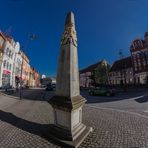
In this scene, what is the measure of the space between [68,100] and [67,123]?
2.54ft

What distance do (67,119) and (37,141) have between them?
118 centimetres

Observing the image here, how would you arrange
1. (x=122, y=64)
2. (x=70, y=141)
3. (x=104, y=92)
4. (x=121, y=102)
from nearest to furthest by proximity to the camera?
1. (x=70, y=141)
2. (x=121, y=102)
3. (x=104, y=92)
4. (x=122, y=64)

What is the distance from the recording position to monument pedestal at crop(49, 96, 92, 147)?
4.15 m

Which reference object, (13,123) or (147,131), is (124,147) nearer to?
(147,131)

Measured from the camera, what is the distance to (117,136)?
461cm

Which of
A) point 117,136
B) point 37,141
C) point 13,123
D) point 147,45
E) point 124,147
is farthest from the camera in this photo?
point 147,45

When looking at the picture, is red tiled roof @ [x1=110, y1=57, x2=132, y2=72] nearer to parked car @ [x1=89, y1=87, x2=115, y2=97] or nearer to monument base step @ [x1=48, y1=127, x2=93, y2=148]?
parked car @ [x1=89, y1=87, x2=115, y2=97]

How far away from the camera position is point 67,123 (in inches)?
171

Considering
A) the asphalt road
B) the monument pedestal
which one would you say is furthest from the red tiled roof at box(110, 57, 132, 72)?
the monument pedestal

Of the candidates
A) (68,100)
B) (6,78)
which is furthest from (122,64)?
(68,100)

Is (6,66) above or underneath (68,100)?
above

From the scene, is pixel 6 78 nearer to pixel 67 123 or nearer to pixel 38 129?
pixel 38 129

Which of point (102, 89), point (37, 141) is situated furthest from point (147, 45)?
point (37, 141)

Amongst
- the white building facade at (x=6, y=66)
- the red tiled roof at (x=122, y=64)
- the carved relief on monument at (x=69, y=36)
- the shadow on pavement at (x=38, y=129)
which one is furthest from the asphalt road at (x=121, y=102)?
the red tiled roof at (x=122, y=64)
